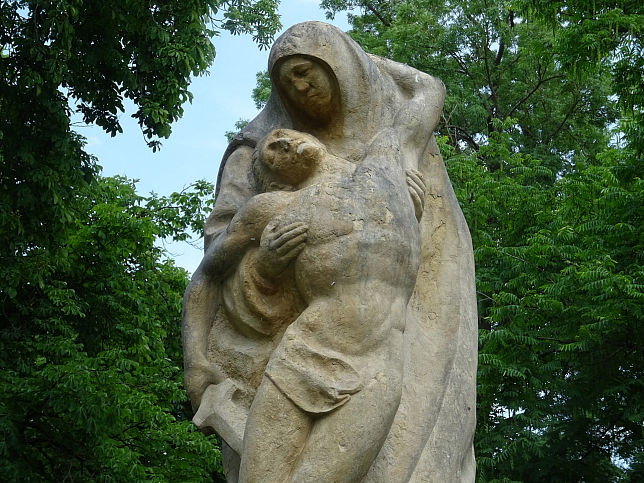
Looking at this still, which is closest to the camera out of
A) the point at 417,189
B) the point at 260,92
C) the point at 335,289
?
the point at 335,289

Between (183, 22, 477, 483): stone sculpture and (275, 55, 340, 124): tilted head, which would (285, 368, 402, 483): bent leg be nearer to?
(183, 22, 477, 483): stone sculpture

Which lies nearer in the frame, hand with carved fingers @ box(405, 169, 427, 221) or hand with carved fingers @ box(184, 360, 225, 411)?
hand with carved fingers @ box(184, 360, 225, 411)

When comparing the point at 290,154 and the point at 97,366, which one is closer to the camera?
the point at 290,154

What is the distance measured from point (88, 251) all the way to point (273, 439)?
8.95 m

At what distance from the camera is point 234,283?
452 cm

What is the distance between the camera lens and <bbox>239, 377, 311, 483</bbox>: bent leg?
391cm

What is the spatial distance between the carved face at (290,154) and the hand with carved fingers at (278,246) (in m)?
0.34

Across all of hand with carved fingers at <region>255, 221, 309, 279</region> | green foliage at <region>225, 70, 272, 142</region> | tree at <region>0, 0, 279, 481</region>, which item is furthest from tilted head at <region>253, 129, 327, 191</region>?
green foliage at <region>225, 70, 272, 142</region>

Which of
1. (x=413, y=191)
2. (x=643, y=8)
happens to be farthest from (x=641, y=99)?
(x=413, y=191)

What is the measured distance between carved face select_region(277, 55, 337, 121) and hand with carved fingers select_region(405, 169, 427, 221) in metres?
0.55

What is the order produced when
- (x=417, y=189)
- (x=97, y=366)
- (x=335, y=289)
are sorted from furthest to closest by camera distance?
(x=97, y=366)
(x=417, y=189)
(x=335, y=289)

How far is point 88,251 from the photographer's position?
40.6 ft

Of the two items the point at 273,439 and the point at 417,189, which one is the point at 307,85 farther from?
the point at 273,439

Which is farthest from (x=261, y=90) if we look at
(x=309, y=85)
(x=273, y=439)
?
(x=273, y=439)
